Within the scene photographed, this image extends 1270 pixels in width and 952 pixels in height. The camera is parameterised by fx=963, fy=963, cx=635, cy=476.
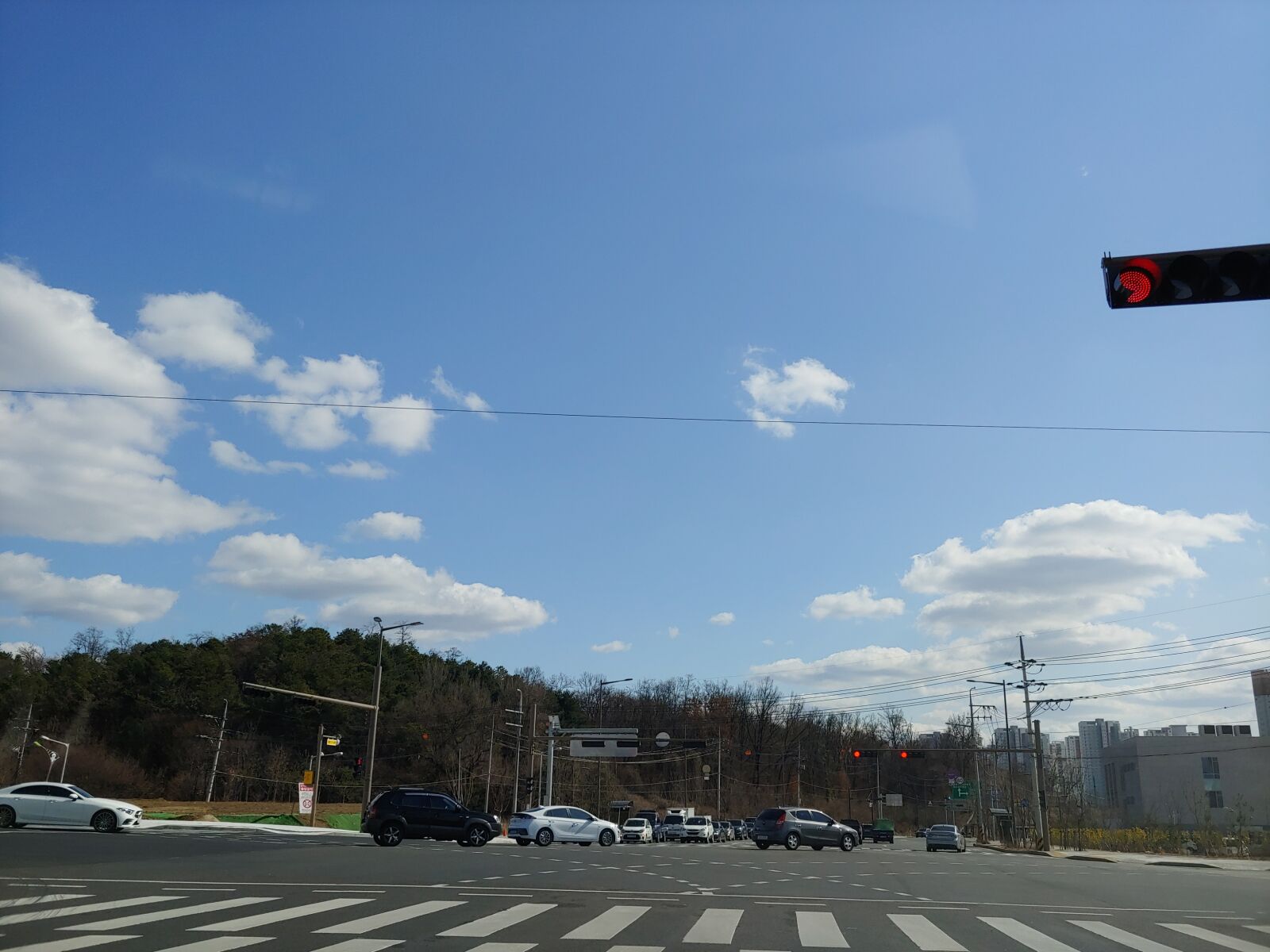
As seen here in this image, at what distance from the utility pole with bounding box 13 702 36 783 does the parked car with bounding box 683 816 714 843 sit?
58626 mm

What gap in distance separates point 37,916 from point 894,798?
112 m

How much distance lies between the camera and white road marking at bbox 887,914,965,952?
10.4 meters

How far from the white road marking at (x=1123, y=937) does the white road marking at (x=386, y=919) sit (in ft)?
28.2

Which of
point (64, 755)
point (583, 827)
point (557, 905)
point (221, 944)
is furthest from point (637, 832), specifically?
point (64, 755)

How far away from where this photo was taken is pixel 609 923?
12.0m

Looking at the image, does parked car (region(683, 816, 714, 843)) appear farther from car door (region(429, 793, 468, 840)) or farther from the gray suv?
car door (region(429, 793, 468, 840))

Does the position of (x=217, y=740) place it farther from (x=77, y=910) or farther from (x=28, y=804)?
(x=77, y=910)

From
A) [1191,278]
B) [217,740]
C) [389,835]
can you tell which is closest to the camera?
[1191,278]

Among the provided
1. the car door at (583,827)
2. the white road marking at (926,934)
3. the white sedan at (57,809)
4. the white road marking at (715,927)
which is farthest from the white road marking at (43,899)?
the car door at (583,827)

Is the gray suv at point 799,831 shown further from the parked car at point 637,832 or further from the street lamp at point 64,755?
the street lamp at point 64,755

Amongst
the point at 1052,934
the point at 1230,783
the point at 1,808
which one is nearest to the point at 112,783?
the point at 1,808

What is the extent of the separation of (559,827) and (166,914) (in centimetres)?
2624

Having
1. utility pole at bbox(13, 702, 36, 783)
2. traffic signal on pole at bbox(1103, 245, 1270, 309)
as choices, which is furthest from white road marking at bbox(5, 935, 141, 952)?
utility pole at bbox(13, 702, 36, 783)

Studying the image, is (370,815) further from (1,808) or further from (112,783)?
(112,783)
